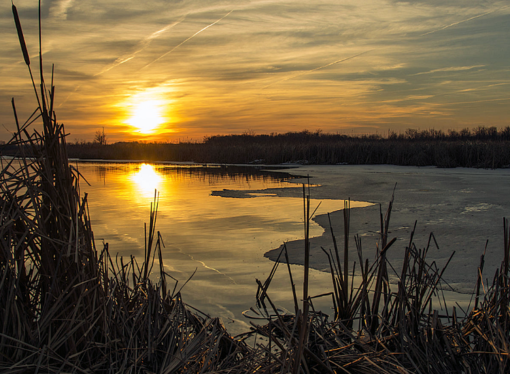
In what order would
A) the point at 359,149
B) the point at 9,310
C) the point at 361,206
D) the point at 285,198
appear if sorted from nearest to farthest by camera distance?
the point at 9,310 < the point at 361,206 < the point at 285,198 < the point at 359,149

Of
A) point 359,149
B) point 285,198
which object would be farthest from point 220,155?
point 285,198

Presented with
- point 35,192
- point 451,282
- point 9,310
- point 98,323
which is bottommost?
point 451,282

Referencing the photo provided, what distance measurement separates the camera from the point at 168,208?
8.38m

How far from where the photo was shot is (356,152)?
23156mm

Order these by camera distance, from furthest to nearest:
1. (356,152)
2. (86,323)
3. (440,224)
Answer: (356,152) → (440,224) → (86,323)

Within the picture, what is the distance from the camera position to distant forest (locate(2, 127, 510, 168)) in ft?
60.0

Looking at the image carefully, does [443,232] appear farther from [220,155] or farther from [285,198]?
[220,155]

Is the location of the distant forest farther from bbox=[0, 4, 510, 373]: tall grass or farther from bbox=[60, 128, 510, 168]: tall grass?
bbox=[0, 4, 510, 373]: tall grass

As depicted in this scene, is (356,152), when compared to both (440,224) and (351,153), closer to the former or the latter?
(351,153)

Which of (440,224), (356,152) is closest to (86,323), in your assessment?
(440,224)

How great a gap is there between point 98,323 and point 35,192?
2.23ft

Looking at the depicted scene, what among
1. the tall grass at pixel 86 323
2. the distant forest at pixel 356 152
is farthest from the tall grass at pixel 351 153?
the tall grass at pixel 86 323

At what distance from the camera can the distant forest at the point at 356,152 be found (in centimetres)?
1830

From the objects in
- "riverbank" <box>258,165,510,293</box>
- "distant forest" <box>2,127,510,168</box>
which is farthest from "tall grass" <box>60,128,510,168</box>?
"riverbank" <box>258,165,510,293</box>
